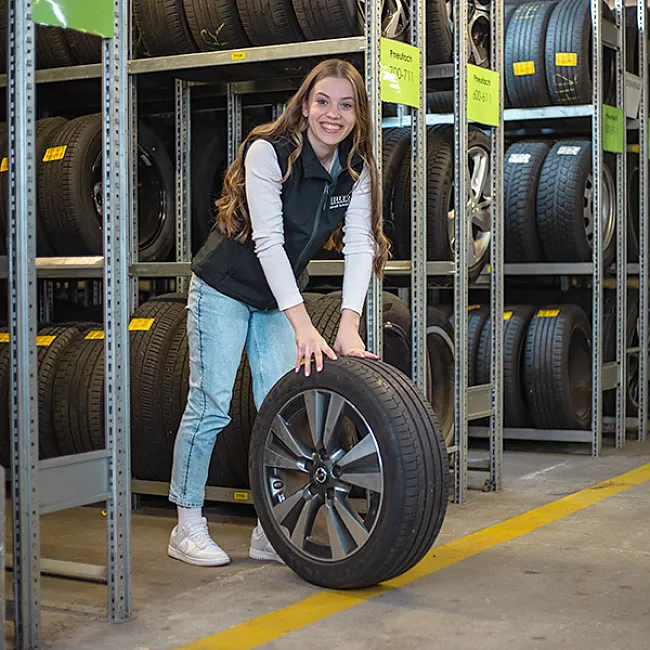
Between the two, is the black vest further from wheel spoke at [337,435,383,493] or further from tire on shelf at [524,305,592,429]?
tire on shelf at [524,305,592,429]

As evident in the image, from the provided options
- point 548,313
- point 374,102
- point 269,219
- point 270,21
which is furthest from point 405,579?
point 548,313

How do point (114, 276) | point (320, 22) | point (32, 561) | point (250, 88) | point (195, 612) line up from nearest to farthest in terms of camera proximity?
point (32, 561) < point (114, 276) < point (195, 612) < point (320, 22) < point (250, 88)

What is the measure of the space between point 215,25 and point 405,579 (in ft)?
9.38

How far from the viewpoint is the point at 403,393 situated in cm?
407

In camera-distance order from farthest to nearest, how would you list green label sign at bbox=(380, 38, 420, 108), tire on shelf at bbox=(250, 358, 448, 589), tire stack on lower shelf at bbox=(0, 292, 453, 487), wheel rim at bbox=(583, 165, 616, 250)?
wheel rim at bbox=(583, 165, 616, 250)
tire stack on lower shelf at bbox=(0, 292, 453, 487)
green label sign at bbox=(380, 38, 420, 108)
tire on shelf at bbox=(250, 358, 448, 589)

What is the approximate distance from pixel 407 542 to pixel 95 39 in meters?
3.31

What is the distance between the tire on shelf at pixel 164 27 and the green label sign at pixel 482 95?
1372mm

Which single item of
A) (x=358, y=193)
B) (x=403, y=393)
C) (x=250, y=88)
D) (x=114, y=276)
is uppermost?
(x=250, y=88)

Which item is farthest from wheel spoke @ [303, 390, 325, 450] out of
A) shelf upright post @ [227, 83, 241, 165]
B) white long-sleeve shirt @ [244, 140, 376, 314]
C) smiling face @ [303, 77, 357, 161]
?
shelf upright post @ [227, 83, 241, 165]

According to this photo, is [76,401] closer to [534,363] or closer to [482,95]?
[482,95]

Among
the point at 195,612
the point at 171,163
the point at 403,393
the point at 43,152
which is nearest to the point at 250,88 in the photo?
the point at 171,163

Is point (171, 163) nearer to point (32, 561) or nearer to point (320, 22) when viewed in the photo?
point (320, 22)

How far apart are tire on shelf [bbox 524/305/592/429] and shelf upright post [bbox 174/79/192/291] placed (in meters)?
2.33

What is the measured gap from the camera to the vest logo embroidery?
4.34 metres
